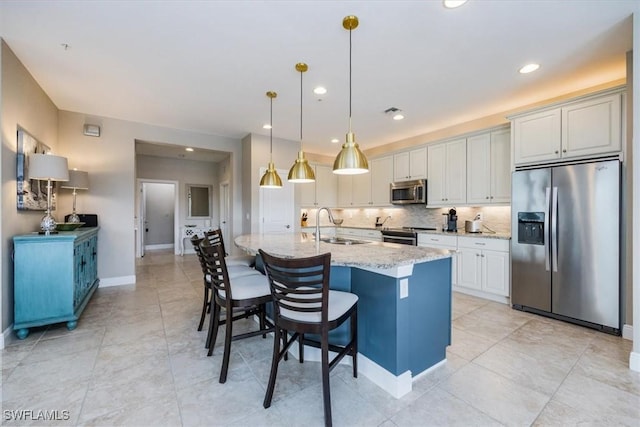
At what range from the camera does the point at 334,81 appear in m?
3.12

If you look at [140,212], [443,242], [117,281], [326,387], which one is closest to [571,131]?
[443,242]

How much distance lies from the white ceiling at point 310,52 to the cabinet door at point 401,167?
124 centimetres

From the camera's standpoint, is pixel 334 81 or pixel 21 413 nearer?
pixel 21 413

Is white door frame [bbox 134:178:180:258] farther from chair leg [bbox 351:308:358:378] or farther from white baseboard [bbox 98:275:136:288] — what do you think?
chair leg [bbox 351:308:358:378]

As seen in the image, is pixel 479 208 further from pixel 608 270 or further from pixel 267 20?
Answer: pixel 267 20

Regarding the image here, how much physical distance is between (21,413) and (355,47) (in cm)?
352

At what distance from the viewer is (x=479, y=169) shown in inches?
161

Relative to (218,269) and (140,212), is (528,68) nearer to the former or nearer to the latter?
(218,269)

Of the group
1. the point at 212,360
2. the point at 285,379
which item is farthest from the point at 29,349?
the point at 285,379

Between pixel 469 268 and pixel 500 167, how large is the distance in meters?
1.49

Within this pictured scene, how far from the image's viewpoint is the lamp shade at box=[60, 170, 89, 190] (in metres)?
3.72

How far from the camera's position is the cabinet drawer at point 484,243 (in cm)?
353

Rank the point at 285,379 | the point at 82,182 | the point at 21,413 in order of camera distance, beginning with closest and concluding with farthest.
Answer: the point at 21,413, the point at 285,379, the point at 82,182

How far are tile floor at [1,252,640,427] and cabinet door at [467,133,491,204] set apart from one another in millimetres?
1884
